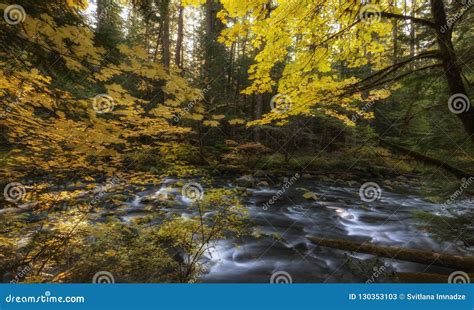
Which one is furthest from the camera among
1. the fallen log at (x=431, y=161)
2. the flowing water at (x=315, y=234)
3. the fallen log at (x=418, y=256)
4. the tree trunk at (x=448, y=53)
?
the flowing water at (x=315, y=234)

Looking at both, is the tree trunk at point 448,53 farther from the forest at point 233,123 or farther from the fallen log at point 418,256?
the fallen log at point 418,256

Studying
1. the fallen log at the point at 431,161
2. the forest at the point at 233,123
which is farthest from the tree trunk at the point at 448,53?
the fallen log at the point at 431,161

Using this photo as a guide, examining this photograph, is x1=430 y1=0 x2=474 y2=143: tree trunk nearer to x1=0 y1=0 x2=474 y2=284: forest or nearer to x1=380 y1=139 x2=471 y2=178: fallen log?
x1=0 y1=0 x2=474 y2=284: forest

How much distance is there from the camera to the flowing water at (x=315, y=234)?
205 inches

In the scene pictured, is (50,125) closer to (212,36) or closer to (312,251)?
(312,251)

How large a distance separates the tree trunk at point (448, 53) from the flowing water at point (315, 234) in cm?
273

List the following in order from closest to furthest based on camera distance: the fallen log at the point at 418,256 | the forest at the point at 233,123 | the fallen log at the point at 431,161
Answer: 1. the forest at the point at 233,123
2. the fallen log at the point at 431,161
3. the fallen log at the point at 418,256

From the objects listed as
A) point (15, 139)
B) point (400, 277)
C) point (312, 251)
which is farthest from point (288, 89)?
point (15, 139)

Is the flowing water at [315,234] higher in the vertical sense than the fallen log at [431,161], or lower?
lower

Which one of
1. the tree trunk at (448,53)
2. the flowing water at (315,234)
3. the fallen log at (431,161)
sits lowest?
the flowing water at (315,234)

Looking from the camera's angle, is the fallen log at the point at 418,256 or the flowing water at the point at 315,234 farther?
the flowing water at the point at 315,234

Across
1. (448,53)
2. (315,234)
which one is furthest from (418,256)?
(448,53)

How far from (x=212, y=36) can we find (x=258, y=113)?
16.6 feet

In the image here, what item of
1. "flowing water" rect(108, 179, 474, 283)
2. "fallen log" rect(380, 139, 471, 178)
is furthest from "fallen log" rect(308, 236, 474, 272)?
"fallen log" rect(380, 139, 471, 178)
